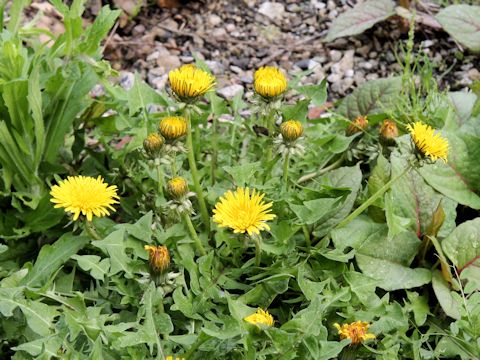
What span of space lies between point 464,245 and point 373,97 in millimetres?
848

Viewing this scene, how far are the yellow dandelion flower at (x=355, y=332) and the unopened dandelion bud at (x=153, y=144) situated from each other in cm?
75

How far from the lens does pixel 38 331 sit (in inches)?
81.1

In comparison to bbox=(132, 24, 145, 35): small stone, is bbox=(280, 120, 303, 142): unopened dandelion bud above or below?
above

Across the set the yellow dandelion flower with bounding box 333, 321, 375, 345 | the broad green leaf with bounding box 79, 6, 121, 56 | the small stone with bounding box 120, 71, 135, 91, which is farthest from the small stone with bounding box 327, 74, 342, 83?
the yellow dandelion flower with bounding box 333, 321, 375, 345

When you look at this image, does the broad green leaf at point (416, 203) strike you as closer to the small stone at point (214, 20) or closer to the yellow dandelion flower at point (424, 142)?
the yellow dandelion flower at point (424, 142)

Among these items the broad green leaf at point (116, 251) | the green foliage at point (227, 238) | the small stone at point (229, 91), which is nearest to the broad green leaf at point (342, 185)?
the green foliage at point (227, 238)

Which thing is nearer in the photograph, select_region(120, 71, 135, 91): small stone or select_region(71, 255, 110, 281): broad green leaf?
select_region(71, 255, 110, 281): broad green leaf

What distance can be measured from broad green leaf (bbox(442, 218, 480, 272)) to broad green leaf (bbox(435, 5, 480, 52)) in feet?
4.78

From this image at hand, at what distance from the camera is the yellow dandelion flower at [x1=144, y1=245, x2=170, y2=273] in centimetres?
202

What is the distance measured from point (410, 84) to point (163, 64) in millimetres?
1389

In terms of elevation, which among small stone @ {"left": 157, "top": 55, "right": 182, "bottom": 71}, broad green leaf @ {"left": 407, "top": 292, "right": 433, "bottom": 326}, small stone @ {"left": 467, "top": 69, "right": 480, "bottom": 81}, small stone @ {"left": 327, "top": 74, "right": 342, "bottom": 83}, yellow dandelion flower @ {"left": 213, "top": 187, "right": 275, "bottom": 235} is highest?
yellow dandelion flower @ {"left": 213, "top": 187, "right": 275, "bottom": 235}

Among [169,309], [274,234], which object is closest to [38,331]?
[169,309]

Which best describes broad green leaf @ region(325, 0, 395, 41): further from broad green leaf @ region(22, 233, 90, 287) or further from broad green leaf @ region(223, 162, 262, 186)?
broad green leaf @ region(22, 233, 90, 287)

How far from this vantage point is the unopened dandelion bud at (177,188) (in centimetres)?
209
